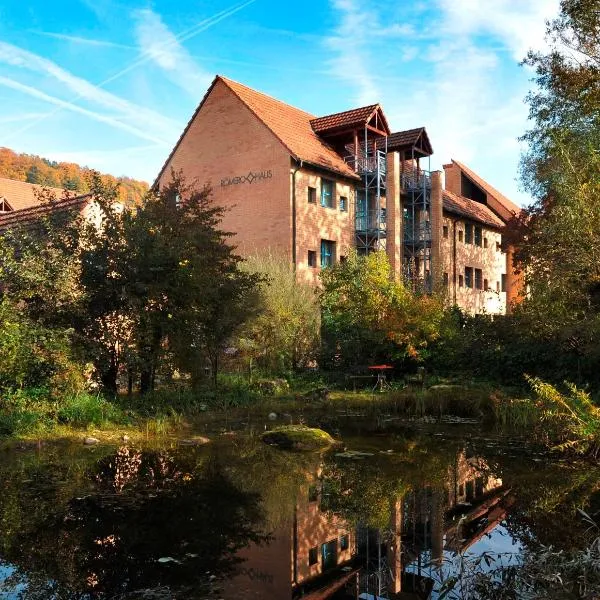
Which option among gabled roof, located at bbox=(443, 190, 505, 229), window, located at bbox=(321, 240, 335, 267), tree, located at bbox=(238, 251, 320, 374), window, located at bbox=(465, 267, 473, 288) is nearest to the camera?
tree, located at bbox=(238, 251, 320, 374)

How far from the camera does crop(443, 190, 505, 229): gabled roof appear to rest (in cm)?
4031

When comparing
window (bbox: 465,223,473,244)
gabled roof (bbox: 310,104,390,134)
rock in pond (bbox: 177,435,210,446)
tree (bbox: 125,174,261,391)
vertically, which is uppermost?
gabled roof (bbox: 310,104,390,134)

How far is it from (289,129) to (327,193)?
154 inches

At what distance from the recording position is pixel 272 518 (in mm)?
7945

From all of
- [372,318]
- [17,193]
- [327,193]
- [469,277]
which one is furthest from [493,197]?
[17,193]

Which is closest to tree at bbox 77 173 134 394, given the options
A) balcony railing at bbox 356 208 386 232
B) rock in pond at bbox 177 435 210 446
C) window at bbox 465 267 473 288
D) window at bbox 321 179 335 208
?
rock in pond at bbox 177 435 210 446

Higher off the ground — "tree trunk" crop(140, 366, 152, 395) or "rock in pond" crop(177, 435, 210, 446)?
"tree trunk" crop(140, 366, 152, 395)

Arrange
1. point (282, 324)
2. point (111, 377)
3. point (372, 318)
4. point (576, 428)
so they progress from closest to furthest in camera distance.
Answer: point (576, 428), point (111, 377), point (372, 318), point (282, 324)

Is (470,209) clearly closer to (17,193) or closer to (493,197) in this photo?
(493,197)

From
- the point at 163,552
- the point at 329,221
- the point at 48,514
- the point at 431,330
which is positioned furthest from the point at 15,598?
the point at 329,221

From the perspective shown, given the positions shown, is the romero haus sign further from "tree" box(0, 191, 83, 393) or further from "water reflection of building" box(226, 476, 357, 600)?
"water reflection of building" box(226, 476, 357, 600)

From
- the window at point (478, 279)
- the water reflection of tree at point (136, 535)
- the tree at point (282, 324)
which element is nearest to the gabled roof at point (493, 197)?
the window at point (478, 279)

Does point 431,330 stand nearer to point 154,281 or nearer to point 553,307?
point 553,307

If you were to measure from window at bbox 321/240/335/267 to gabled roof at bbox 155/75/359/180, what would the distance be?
3714 millimetres
